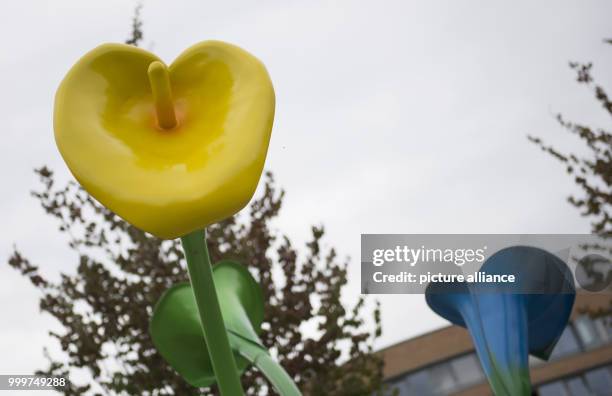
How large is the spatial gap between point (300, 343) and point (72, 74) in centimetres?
417

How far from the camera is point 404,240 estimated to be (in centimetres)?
409

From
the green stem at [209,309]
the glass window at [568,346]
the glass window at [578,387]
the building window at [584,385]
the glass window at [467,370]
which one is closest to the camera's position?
the green stem at [209,309]

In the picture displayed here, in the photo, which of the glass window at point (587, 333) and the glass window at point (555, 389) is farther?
the glass window at point (587, 333)

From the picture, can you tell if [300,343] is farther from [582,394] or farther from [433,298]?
[582,394]

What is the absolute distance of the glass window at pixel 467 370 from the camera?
23844 millimetres

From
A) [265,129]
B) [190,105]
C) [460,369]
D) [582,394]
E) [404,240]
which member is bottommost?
[265,129]

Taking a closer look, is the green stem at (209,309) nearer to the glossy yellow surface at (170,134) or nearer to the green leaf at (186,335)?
the glossy yellow surface at (170,134)

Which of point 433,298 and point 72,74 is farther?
point 433,298

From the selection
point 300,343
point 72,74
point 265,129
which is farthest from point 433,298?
point 300,343

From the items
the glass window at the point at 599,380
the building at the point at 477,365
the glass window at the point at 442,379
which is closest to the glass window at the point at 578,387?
the building at the point at 477,365

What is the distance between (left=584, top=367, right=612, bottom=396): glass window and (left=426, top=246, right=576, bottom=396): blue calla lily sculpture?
22.6m

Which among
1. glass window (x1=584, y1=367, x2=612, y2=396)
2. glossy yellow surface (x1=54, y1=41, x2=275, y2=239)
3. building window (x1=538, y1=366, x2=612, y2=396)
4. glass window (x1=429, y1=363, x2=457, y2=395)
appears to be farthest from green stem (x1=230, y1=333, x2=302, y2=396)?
glass window (x1=584, y1=367, x2=612, y2=396)

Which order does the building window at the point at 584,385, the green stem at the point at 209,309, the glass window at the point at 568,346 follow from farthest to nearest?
the glass window at the point at 568,346
the building window at the point at 584,385
the green stem at the point at 209,309

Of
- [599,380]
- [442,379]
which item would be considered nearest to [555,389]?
[599,380]
